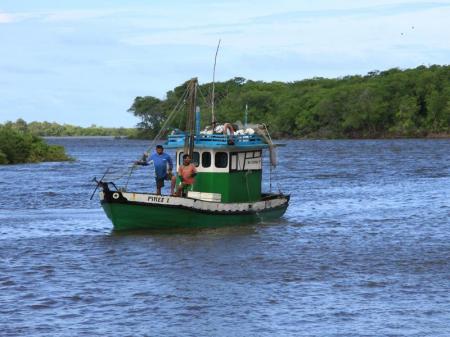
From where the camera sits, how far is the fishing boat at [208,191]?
26.2 metres

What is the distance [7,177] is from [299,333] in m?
42.4

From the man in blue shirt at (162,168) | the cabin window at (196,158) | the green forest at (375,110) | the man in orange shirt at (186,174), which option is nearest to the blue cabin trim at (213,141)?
the cabin window at (196,158)

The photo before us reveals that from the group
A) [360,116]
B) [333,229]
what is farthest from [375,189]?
[360,116]

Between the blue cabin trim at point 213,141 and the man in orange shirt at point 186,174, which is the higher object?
the blue cabin trim at point 213,141

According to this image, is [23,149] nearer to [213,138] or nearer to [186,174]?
[213,138]

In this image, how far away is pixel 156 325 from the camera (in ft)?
51.9

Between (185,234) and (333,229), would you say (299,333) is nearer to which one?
(185,234)

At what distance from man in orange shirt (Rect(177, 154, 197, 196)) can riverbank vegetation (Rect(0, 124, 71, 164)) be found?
161 feet

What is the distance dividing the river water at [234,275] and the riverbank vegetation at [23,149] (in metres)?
40.6

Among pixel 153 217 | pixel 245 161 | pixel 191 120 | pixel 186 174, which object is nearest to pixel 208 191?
pixel 186 174

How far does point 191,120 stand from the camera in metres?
27.6

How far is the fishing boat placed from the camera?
26250 mm

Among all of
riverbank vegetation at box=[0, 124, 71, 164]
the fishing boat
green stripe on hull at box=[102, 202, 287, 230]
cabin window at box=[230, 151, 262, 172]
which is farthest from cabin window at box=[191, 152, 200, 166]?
riverbank vegetation at box=[0, 124, 71, 164]

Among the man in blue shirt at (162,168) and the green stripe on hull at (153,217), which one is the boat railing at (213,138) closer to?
the man in blue shirt at (162,168)
